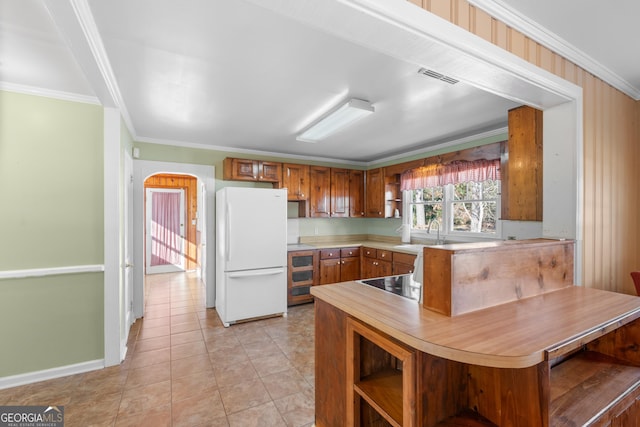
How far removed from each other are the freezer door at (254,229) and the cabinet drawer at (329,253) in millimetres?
731

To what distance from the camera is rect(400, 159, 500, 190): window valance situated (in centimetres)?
342

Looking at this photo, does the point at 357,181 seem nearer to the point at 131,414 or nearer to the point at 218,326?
the point at 218,326

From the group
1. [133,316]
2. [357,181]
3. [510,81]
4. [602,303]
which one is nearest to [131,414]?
[133,316]

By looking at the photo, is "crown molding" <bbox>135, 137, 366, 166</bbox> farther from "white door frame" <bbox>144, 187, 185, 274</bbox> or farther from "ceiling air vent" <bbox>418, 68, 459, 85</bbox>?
"white door frame" <bbox>144, 187, 185, 274</bbox>

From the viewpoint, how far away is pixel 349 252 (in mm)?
4648

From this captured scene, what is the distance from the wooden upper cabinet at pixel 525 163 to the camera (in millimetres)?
2018

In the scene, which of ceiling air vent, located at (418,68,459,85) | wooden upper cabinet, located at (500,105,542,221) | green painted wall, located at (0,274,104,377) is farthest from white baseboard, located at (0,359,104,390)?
wooden upper cabinet, located at (500,105,542,221)

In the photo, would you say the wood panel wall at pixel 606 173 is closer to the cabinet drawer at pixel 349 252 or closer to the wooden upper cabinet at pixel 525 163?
the wooden upper cabinet at pixel 525 163

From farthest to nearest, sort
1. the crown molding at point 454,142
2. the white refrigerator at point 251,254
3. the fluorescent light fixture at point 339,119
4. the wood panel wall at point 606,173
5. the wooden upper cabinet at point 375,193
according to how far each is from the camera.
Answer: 1. the wooden upper cabinet at point 375,193
2. the white refrigerator at point 251,254
3. the crown molding at point 454,142
4. the fluorescent light fixture at point 339,119
5. the wood panel wall at point 606,173

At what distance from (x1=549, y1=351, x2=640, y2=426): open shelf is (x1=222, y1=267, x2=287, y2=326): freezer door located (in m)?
2.97

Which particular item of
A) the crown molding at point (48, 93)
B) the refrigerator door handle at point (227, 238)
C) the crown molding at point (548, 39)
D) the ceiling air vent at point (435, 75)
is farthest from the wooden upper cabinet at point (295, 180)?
the crown molding at point (548, 39)

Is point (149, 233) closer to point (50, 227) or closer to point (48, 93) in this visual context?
point (50, 227)

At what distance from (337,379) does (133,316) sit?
132 inches

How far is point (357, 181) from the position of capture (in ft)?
17.2
